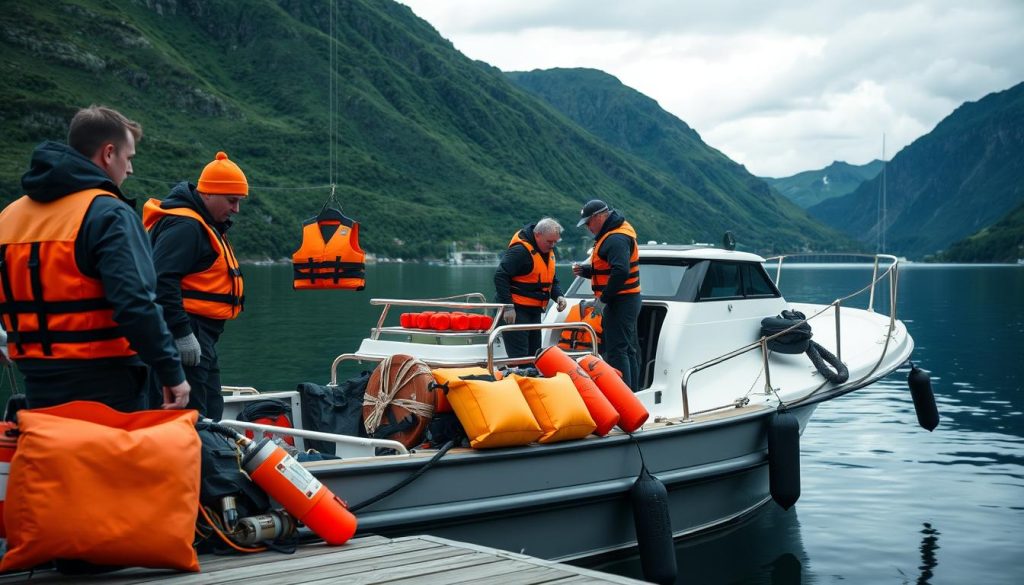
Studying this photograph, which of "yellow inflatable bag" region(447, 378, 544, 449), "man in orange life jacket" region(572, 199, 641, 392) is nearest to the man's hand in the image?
"yellow inflatable bag" region(447, 378, 544, 449)

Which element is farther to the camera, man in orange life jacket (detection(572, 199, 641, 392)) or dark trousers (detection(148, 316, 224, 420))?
man in orange life jacket (detection(572, 199, 641, 392))

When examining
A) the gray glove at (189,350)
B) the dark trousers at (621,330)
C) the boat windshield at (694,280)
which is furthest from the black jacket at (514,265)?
the gray glove at (189,350)

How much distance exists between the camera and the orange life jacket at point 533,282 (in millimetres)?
8297

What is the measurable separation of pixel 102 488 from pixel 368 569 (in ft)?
4.11

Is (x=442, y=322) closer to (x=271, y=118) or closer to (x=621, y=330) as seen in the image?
(x=621, y=330)

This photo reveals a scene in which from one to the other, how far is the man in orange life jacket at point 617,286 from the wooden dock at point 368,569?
140 inches

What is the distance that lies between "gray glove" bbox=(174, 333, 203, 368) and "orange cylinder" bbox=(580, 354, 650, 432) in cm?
272

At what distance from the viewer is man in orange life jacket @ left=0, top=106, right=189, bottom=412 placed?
3615 mm

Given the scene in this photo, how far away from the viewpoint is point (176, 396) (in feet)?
12.6

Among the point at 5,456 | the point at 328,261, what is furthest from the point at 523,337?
the point at 5,456

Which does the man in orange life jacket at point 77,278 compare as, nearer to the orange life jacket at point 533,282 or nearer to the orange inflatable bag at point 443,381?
the orange inflatable bag at point 443,381

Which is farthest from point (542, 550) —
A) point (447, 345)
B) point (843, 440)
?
point (843, 440)

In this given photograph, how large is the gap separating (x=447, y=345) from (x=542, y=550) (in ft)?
6.52

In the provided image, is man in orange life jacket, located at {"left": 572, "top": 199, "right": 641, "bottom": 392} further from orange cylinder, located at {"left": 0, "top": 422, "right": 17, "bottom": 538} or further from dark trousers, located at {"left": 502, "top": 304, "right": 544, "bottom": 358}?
orange cylinder, located at {"left": 0, "top": 422, "right": 17, "bottom": 538}
